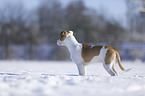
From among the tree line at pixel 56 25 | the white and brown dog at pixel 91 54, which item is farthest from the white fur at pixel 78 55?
the tree line at pixel 56 25

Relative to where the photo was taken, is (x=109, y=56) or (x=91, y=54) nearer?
(x=109, y=56)

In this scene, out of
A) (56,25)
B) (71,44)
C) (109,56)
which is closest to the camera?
(109,56)

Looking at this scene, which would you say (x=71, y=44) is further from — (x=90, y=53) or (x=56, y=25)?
(x=56, y=25)

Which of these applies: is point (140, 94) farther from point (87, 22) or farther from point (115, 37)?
point (87, 22)

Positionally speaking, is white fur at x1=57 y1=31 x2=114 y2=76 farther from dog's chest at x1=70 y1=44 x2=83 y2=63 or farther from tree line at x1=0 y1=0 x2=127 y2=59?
tree line at x1=0 y1=0 x2=127 y2=59

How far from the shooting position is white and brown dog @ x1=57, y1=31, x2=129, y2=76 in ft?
16.4

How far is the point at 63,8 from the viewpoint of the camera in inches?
1515

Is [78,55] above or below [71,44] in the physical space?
below

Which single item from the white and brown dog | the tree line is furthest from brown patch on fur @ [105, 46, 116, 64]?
the tree line

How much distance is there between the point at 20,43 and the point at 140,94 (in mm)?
27745

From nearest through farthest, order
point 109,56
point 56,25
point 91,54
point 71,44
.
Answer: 1. point 109,56
2. point 91,54
3. point 71,44
4. point 56,25

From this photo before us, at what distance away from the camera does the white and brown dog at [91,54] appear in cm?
498

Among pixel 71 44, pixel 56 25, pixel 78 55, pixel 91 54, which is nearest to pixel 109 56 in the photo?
pixel 91 54

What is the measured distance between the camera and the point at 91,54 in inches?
201
